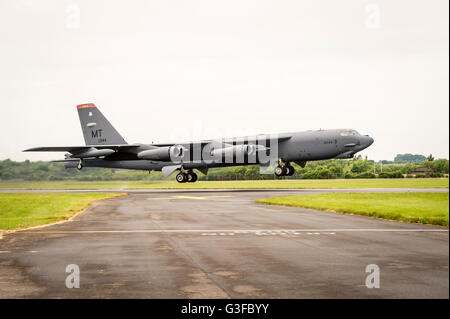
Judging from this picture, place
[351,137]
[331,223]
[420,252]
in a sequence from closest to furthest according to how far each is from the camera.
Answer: [420,252] < [331,223] < [351,137]

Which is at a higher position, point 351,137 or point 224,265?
point 351,137

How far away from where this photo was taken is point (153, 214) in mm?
25453

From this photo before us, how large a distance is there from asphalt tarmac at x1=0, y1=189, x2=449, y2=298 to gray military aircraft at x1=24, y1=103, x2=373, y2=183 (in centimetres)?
2914

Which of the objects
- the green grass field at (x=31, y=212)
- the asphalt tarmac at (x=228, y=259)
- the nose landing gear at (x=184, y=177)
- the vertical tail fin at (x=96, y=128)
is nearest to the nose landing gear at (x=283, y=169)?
the nose landing gear at (x=184, y=177)

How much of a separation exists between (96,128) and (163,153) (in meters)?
14.0

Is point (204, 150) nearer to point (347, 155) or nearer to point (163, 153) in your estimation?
point (163, 153)

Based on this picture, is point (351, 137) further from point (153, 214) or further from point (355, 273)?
point (355, 273)

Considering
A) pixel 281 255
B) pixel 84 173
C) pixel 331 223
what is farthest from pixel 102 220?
pixel 84 173

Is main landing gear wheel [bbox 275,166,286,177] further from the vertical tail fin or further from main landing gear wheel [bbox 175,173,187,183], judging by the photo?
the vertical tail fin

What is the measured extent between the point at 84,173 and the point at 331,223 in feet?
171

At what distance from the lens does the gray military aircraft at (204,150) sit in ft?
160

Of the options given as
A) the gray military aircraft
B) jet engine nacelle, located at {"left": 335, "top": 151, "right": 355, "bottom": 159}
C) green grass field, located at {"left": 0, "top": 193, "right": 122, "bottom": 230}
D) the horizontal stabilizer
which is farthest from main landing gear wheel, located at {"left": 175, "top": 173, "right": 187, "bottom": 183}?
green grass field, located at {"left": 0, "top": 193, "right": 122, "bottom": 230}

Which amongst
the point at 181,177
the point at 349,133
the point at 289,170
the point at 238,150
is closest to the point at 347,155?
the point at 349,133

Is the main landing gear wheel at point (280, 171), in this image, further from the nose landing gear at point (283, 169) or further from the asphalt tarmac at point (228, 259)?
the asphalt tarmac at point (228, 259)
